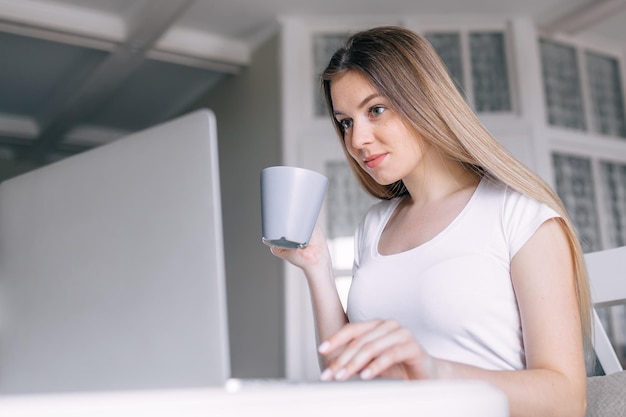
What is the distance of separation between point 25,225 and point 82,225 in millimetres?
135

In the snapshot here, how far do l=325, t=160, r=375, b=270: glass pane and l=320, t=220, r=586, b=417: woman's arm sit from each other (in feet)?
8.00

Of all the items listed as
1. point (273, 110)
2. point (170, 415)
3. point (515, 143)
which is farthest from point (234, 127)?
point (170, 415)

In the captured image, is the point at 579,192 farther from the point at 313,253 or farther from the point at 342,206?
the point at 313,253

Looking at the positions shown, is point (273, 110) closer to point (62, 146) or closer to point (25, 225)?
point (62, 146)

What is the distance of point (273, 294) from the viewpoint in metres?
3.61

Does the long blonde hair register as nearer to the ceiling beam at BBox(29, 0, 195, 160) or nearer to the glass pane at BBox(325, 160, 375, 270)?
the glass pane at BBox(325, 160, 375, 270)

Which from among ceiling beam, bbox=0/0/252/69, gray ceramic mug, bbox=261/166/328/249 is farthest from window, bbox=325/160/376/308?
Answer: gray ceramic mug, bbox=261/166/328/249

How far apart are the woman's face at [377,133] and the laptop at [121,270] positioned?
0.55 metres

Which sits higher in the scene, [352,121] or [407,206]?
[352,121]

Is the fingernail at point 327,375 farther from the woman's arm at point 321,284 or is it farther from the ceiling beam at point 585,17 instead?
the ceiling beam at point 585,17

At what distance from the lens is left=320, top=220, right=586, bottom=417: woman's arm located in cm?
51

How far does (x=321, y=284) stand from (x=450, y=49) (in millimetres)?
2859

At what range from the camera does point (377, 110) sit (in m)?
1.13

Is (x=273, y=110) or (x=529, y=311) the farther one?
(x=273, y=110)
